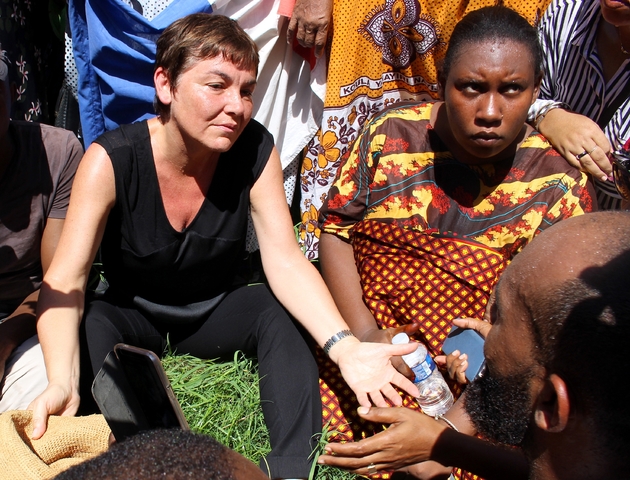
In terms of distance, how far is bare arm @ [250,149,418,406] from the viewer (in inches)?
105

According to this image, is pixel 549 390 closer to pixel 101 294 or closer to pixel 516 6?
pixel 101 294

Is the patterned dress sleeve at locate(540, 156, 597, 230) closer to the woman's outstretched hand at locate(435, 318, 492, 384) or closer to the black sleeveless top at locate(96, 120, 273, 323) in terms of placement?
the woman's outstretched hand at locate(435, 318, 492, 384)

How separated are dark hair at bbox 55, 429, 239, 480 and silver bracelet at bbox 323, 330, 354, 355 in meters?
1.63

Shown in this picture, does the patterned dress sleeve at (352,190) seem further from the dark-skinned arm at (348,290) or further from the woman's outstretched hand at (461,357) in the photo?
the woman's outstretched hand at (461,357)

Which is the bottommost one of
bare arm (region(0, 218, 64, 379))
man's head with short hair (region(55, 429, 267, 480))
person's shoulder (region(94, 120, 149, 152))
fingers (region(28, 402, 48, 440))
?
fingers (region(28, 402, 48, 440))

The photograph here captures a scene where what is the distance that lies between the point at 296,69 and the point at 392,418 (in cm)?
219

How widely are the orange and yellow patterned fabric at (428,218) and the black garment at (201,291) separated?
27 centimetres

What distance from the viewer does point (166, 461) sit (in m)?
1.08

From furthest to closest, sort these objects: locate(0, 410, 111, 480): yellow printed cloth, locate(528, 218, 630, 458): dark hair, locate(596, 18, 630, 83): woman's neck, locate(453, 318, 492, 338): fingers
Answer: locate(596, 18, 630, 83): woman's neck < locate(453, 318, 492, 338): fingers < locate(0, 410, 111, 480): yellow printed cloth < locate(528, 218, 630, 458): dark hair

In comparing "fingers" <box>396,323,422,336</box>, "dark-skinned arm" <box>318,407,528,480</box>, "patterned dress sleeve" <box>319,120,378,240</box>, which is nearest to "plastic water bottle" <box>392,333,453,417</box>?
"fingers" <box>396,323,422,336</box>

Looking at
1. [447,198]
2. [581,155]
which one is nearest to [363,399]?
[447,198]

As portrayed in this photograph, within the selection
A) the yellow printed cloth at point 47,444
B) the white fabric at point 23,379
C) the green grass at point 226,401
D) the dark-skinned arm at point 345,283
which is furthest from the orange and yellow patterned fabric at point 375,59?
the yellow printed cloth at point 47,444

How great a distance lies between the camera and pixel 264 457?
102 inches

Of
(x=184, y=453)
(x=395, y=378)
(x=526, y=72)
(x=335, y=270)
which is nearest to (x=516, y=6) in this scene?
(x=526, y=72)
